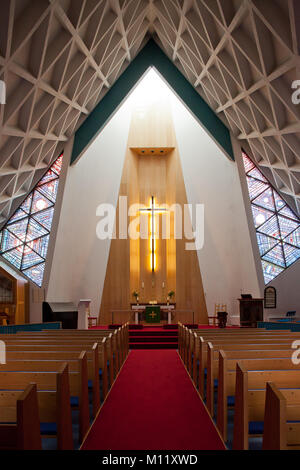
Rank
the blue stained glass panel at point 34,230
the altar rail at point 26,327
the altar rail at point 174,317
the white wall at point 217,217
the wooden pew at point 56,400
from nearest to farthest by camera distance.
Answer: the wooden pew at point 56,400 < the altar rail at point 26,327 < the blue stained glass panel at point 34,230 < the white wall at point 217,217 < the altar rail at point 174,317

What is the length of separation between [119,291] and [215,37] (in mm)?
9343

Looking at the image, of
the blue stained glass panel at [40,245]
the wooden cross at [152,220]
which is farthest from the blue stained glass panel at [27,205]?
the wooden cross at [152,220]

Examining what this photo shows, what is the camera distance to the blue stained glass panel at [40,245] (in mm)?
12523

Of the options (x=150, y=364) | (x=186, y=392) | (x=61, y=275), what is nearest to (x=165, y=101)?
(x=61, y=275)

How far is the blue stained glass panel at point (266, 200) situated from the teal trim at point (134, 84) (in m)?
1.63

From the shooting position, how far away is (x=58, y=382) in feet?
8.96

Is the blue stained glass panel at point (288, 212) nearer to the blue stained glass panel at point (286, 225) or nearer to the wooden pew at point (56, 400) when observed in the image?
the blue stained glass panel at point (286, 225)

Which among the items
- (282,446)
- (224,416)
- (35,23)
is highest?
(35,23)

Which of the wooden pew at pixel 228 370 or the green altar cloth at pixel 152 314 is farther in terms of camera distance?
the green altar cloth at pixel 152 314

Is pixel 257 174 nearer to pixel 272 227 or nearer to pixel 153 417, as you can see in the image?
pixel 272 227

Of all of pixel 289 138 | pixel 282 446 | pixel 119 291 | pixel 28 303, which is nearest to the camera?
pixel 282 446

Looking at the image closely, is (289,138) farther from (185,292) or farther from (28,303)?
(28,303)

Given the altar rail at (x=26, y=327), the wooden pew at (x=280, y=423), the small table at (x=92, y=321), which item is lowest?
the small table at (x=92, y=321)

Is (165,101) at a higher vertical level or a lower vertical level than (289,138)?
higher
